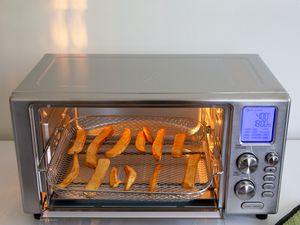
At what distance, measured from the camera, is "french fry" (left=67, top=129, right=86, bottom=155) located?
3.38ft

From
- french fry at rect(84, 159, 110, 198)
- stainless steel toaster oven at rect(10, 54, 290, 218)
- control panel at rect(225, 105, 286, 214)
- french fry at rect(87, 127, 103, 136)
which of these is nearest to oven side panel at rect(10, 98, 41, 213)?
stainless steel toaster oven at rect(10, 54, 290, 218)

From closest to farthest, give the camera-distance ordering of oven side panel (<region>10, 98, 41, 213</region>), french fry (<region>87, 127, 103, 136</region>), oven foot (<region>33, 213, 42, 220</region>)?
oven side panel (<region>10, 98, 41, 213</region>) → oven foot (<region>33, 213, 42, 220</region>) → french fry (<region>87, 127, 103, 136</region>)

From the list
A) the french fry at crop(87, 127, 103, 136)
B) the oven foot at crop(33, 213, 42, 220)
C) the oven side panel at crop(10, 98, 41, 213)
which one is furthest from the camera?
the french fry at crop(87, 127, 103, 136)

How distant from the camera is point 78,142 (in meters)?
1.05

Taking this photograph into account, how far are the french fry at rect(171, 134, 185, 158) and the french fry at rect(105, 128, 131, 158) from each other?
0.11 meters

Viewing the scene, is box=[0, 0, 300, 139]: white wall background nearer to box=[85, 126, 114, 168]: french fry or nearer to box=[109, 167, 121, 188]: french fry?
box=[85, 126, 114, 168]: french fry

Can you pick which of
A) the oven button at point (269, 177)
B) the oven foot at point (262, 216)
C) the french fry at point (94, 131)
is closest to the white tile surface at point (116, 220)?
the oven foot at point (262, 216)

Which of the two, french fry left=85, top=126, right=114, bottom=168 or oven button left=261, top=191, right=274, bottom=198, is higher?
french fry left=85, top=126, right=114, bottom=168

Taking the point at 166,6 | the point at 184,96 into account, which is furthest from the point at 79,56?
the point at 184,96

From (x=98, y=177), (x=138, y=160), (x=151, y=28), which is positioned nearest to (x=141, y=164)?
(x=138, y=160)

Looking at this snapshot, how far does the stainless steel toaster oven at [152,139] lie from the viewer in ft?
2.81

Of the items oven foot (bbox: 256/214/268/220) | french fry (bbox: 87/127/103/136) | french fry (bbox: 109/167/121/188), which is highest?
french fry (bbox: 87/127/103/136)

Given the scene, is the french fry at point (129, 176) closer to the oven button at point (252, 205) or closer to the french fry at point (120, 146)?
the french fry at point (120, 146)

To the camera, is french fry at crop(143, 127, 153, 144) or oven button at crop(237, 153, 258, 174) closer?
oven button at crop(237, 153, 258, 174)
